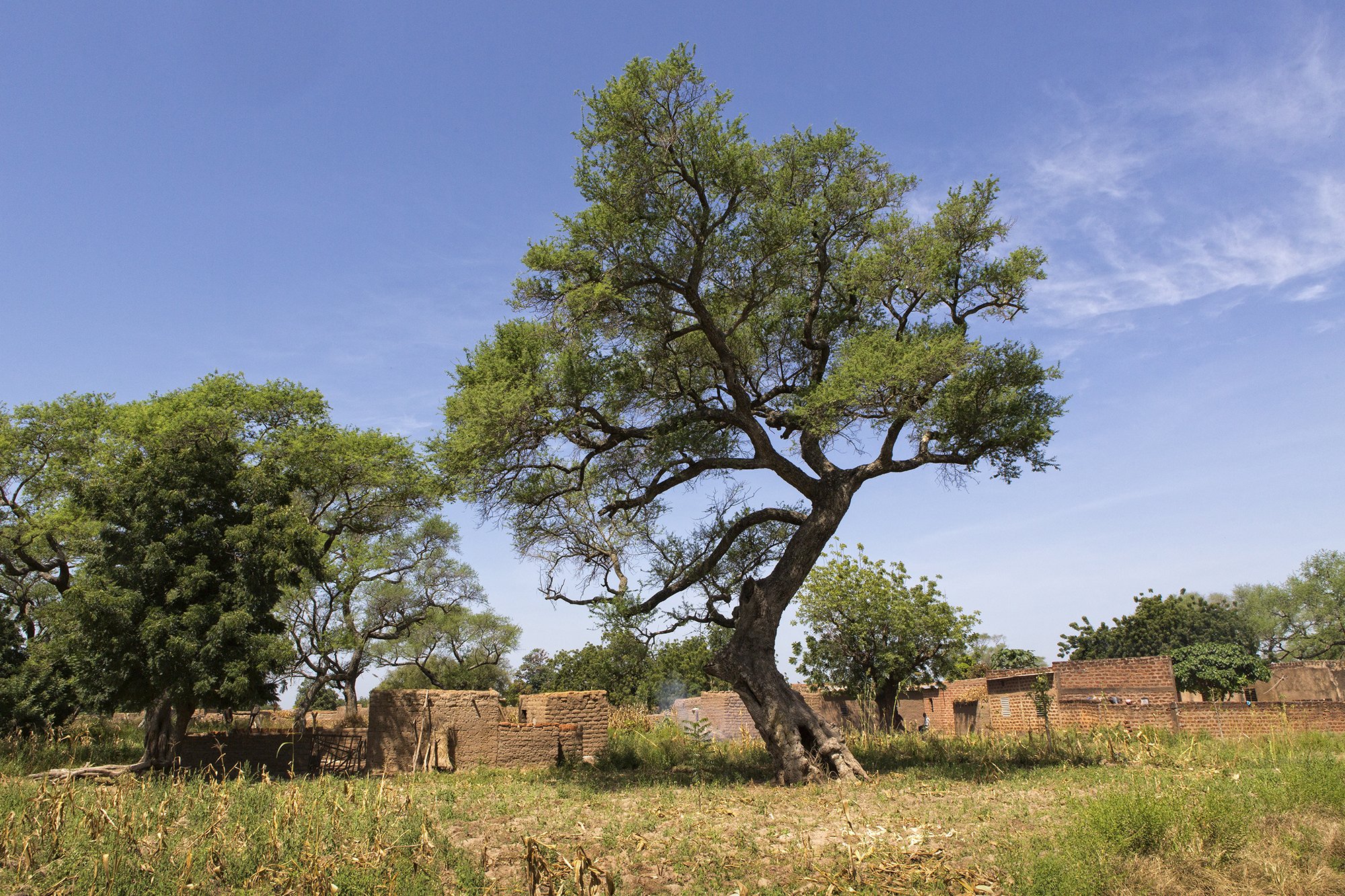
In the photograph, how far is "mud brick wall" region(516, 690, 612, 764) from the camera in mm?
18766

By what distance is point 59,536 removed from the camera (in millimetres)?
23078

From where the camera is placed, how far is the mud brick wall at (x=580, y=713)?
18.8m

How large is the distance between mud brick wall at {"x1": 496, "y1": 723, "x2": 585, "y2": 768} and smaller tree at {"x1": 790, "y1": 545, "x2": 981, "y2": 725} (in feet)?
40.6

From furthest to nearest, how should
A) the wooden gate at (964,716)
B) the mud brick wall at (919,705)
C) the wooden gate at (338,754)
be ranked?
the mud brick wall at (919,705), the wooden gate at (964,716), the wooden gate at (338,754)

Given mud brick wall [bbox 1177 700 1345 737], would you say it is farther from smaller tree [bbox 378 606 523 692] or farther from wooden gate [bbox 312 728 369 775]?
smaller tree [bbox 378 606 523 692]

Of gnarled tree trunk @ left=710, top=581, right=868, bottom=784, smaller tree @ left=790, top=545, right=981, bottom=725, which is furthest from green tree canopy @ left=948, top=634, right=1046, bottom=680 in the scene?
gnarled tree trunk @ left=710, top=581, right=868, bottom=784

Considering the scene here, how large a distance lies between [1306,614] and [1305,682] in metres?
33.7

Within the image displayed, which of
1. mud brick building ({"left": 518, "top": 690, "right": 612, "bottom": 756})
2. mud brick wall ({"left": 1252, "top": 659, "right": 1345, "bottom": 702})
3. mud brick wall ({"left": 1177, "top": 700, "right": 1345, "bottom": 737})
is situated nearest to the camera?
mud brick wall ({"left": 1177, "top": 700, "right": 1345, "bottom": 737})

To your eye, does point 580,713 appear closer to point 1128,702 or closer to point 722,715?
point 722,715

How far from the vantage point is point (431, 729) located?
17.2 metres

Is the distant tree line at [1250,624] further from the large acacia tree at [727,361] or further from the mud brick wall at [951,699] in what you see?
Result: the large acacia tree at [727,361]

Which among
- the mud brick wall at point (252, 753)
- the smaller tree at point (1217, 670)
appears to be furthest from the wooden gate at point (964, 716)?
the mud brick wall at point (252, 753)

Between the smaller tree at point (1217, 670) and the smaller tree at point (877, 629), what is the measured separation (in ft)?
30.9

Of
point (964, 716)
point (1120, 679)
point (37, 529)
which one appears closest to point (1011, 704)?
point (1120, 679)
